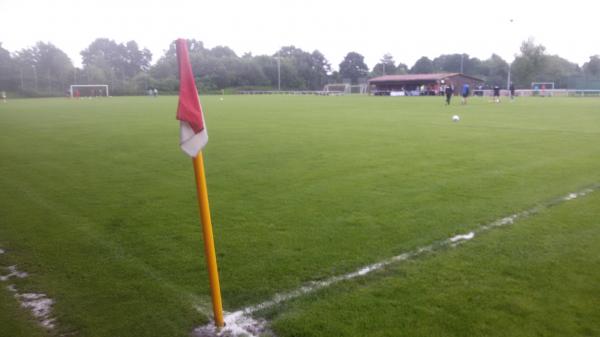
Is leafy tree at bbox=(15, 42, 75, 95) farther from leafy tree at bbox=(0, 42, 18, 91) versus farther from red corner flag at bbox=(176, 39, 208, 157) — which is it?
red corner flag at bbox=(176, 39, 208, 157)

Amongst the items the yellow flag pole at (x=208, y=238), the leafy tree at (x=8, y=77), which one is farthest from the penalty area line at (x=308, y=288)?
the leafy tree at (x=8, y=77)

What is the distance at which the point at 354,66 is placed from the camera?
126125 mm

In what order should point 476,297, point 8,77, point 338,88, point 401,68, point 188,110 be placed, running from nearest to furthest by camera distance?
point 188,110
point 476,297
point 8,77
point 338,88
point 401,68

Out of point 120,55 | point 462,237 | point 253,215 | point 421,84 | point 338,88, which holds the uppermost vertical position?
point 120,55

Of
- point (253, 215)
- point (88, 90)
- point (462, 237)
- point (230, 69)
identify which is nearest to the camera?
point (462, 237)

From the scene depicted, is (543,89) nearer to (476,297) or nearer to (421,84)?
(421,84)

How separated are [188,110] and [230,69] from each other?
9332 centimetres

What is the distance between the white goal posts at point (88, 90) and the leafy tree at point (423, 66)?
75947 mm

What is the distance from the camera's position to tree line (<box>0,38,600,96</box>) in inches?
2844

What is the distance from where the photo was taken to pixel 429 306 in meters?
3.66

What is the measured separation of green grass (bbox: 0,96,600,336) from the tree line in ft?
183

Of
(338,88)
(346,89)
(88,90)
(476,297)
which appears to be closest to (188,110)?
(476,297)

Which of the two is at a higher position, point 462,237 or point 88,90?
point 88,90

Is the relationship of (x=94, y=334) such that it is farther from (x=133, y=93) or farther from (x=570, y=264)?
(x=133, y=93)
